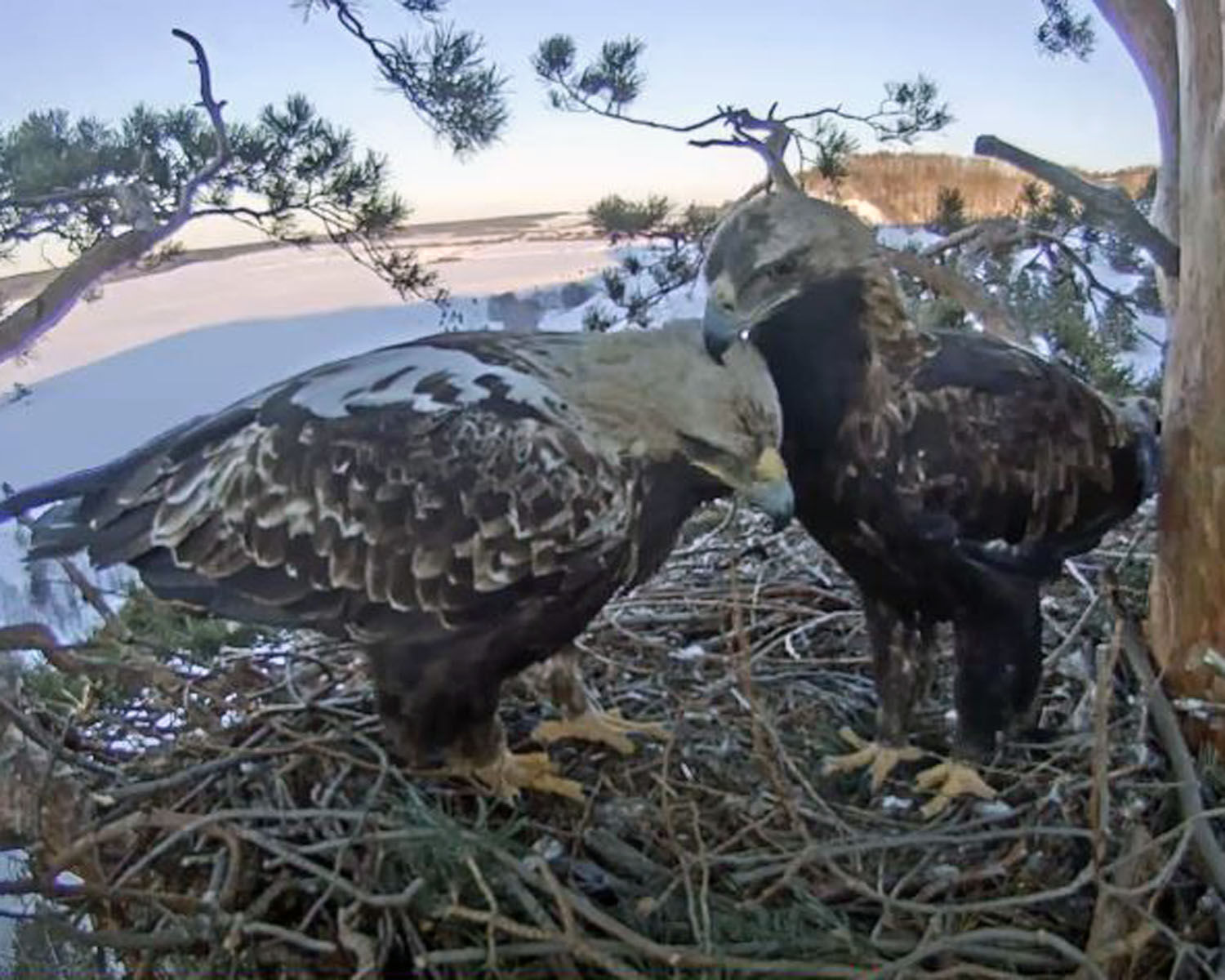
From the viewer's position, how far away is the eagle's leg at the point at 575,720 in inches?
56.5

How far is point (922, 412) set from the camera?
4.13 feet

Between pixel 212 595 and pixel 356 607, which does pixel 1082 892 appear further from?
pixel 212 595

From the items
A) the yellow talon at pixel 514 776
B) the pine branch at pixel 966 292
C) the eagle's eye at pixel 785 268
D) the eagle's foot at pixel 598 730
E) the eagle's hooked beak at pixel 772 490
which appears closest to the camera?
the eagle's hooked beak at pixel 772 490

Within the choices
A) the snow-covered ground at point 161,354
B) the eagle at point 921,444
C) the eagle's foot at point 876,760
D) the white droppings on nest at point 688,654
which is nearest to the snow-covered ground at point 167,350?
the snow-covered ground at point 161,354

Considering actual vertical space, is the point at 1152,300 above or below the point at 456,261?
below

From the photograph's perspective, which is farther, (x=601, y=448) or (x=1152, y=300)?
(x=1152, y=300)

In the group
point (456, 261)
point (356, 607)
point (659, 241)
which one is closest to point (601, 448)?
point (356, 607)

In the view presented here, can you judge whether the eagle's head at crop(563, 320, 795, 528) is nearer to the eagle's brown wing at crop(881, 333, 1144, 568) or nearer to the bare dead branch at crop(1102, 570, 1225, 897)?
the eagle's brown wing at crop(881, 333, 1144, 568)

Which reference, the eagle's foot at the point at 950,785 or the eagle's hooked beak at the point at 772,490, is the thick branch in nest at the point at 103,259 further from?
the eagle's foot at the point at 950,785

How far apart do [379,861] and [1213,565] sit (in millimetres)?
852

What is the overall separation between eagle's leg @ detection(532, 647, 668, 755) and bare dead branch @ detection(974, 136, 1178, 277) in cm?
75

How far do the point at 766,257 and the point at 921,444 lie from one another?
0.74 feet

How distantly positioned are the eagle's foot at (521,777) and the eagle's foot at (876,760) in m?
0.27

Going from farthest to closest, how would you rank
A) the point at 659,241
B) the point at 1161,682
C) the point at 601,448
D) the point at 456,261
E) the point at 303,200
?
the point at 659,241
the point at 456,261
the point at 303,200
the point at 1161,682
the point at 601,448
